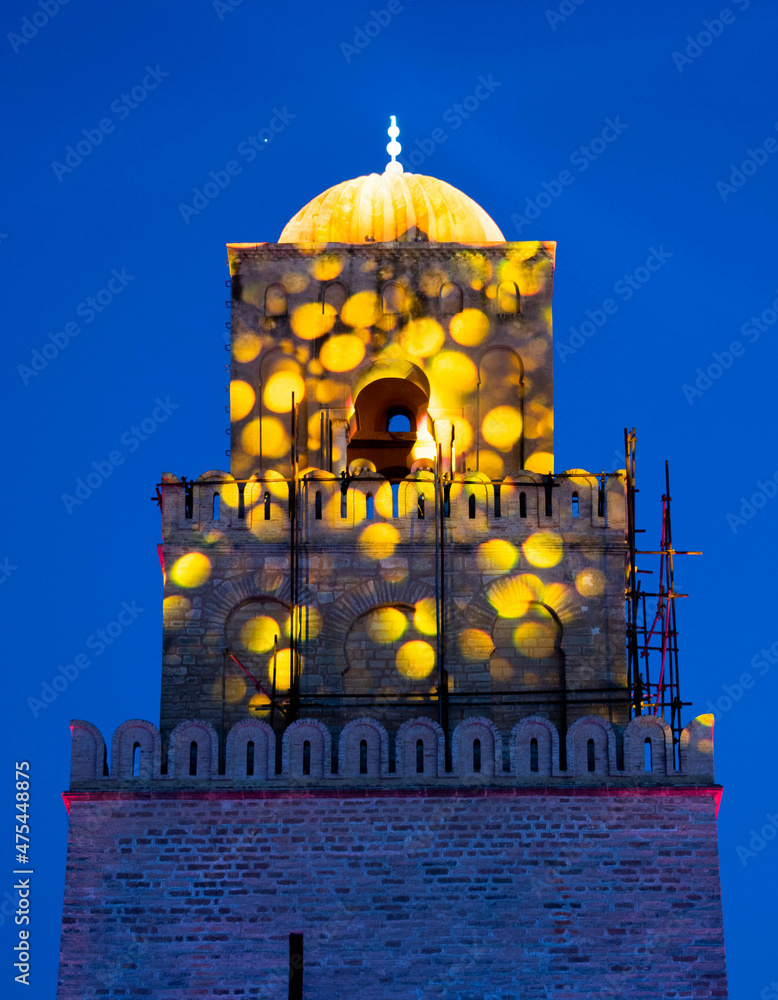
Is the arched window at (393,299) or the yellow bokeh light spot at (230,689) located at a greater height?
the arched window at (393,299)

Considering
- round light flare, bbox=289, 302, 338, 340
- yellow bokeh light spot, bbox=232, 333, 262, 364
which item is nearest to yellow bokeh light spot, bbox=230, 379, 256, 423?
yellow bokeh light spot, bbox=232, 333, 262, 364

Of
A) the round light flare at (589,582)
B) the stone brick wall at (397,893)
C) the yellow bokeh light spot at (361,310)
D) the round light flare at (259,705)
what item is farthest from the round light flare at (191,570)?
the round light flare at (589,582)

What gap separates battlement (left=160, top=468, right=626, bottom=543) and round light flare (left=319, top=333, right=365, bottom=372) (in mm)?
3064

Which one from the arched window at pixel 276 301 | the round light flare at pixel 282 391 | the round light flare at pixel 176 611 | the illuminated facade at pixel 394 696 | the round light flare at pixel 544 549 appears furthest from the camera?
the arched window at pixel 276 301

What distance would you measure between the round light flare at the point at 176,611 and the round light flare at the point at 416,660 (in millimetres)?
3229

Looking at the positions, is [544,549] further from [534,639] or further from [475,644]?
[475,644]

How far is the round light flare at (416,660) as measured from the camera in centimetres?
3134

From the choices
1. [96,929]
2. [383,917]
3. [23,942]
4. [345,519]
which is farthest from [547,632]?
[23,942]

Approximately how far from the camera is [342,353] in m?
34.8

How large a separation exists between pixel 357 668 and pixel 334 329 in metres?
6.40

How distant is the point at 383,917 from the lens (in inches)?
1118

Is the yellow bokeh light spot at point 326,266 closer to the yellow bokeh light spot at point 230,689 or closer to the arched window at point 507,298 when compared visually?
the arched window at point 507,298

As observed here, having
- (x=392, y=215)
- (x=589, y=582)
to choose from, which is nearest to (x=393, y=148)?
(x=392, y=215)

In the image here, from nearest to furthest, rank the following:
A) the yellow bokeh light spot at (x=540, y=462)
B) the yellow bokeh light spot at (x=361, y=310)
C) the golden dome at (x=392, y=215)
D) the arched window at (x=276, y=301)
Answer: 1. the yellow bokeh light spot at (x=540, y=462)
2. the yellow bokeh light spot at (x=361, y=310)
3. the arched window at (x=276, y=301)
4. the golden dome at (x=392, y=215)
